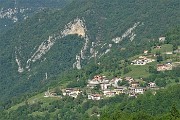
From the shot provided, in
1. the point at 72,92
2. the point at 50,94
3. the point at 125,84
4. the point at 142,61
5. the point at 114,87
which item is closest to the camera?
the point at 114,87

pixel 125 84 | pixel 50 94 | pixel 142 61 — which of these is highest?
pixel 142 61

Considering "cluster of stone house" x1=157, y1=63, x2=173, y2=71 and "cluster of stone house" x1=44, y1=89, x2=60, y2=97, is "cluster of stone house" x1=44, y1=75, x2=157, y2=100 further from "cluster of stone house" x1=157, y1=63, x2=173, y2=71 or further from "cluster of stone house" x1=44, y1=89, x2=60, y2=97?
"cluster of stone house" x1=157, y1=63, x2=173, y2=71

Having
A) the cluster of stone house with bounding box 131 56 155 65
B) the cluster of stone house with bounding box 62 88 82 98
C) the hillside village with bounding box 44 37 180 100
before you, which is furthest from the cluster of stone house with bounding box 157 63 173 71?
the cluster of stone house with bounding box 62 88 82 98

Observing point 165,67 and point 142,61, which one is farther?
point 142,61

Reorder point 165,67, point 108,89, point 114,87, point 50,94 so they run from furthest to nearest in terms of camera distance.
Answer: point 50,94
point 165,67
point 108,89
point 114,87

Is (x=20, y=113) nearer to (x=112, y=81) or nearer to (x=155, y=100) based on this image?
(x=112, y=81)

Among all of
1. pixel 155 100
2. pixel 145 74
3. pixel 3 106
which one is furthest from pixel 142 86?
pixel 3 106

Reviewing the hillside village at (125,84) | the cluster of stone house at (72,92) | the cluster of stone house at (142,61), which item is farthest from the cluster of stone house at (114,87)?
the cluster of stone house at (142,61)

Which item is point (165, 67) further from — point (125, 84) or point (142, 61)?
point (125, 84)

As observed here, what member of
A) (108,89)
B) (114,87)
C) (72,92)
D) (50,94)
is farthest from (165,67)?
(50,94)
